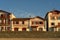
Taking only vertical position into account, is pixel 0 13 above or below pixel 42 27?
above

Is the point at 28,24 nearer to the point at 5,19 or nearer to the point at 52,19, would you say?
the point at 5,19

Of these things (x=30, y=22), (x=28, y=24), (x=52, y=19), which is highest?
(x=52, y=19)

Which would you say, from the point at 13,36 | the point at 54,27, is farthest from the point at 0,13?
the point at 13,36

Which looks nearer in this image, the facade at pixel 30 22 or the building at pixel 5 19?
the facade at pixel 30 22

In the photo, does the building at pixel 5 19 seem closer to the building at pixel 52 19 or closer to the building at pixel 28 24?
the building at pixel 28 24

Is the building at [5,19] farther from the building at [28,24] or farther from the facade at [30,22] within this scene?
the building at [28,24]

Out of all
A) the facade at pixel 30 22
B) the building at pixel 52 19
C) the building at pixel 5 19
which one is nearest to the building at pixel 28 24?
the facade at pixel 30 22

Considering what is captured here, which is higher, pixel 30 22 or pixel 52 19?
pixel 52 19

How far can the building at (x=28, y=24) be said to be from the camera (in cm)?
6488

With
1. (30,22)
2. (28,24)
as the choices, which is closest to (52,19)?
(30,22)

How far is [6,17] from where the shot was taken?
65.6m

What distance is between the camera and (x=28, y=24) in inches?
2576

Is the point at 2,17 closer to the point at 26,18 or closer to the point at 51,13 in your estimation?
the point at 26,18

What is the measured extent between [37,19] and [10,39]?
30.9 meters
